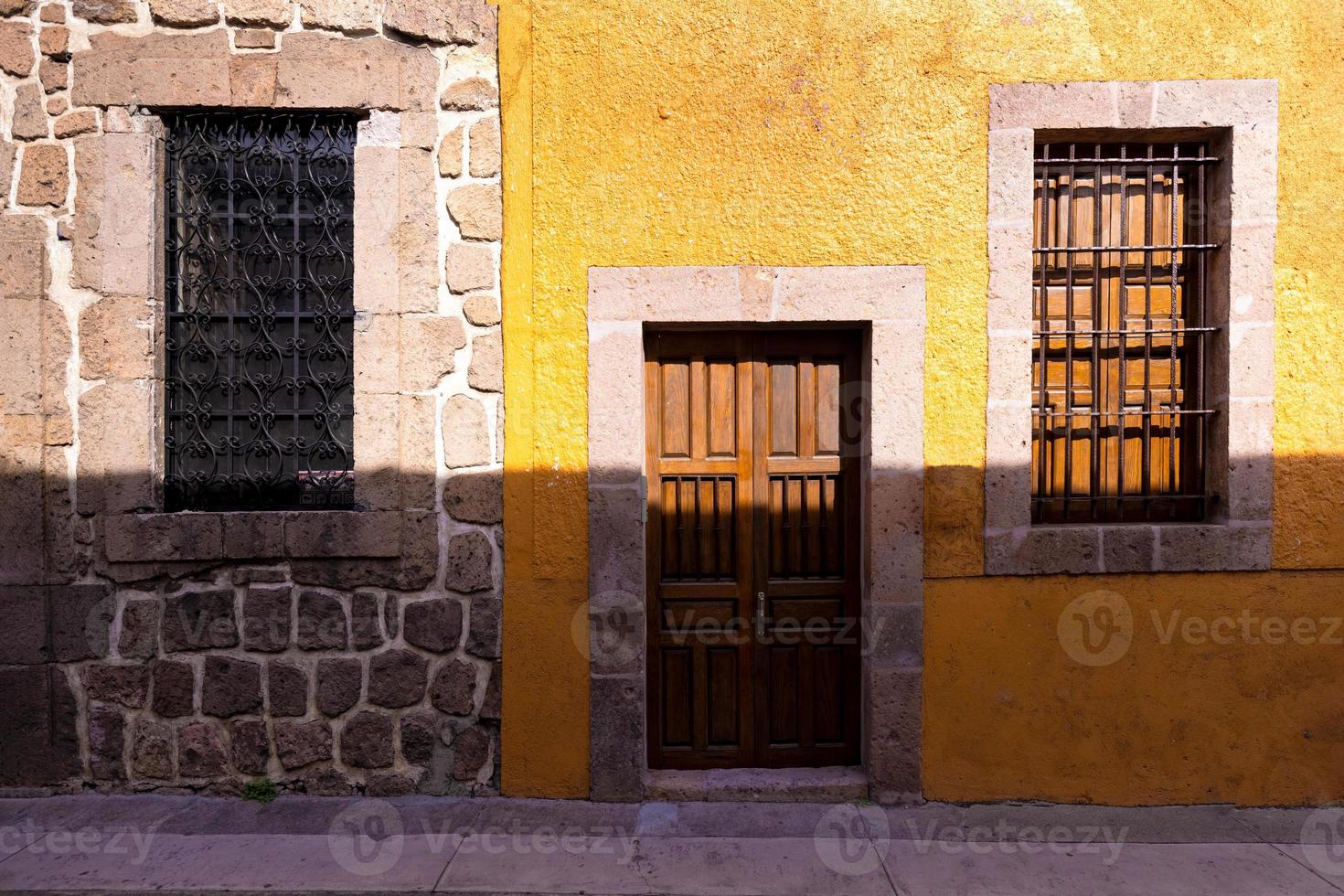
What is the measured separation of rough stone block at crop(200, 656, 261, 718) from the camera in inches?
144

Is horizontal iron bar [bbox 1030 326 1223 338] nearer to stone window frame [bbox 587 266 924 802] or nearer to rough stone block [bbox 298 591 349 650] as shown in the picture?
stone window frame [bbox 587 266 924 802]

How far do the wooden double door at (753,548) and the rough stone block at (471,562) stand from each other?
0.81 metres

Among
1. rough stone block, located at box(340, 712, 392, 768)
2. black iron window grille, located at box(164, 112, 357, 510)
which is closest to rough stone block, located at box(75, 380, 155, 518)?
black iron window grille, located at box(164, 112, 357, 510)

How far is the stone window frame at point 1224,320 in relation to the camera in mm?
3551

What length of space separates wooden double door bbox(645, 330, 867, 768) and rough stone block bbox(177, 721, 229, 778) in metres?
2.12

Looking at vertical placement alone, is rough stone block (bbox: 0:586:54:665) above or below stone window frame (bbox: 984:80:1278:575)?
below

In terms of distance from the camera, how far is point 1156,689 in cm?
360

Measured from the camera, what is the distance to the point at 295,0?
3.62 metres

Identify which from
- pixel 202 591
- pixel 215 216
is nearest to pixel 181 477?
pixel 202 591

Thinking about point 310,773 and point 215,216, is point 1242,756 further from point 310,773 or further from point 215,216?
point 215,216

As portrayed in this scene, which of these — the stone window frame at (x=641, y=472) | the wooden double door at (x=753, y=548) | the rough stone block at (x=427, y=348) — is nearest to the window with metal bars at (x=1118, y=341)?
the stone window frame at (x=641, y=472)

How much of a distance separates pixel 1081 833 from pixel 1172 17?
12.6 ft

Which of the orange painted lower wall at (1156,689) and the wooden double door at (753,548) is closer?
the orange painted lower wall at (1156,689)

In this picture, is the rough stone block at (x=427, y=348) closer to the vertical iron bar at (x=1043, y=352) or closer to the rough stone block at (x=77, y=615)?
the rough stone block at (x=77, y=615)
